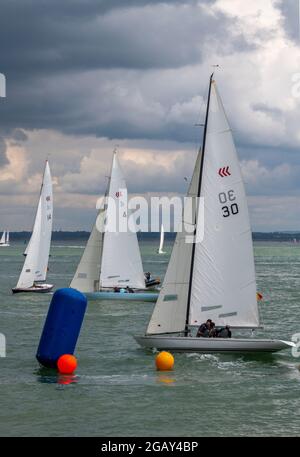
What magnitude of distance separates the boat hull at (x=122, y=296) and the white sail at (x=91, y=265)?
0.91m

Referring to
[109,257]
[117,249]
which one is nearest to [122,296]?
[109,257]

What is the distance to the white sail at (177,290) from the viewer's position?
36156 millimetres

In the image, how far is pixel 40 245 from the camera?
72.1m

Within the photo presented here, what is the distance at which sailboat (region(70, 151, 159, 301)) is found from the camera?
63906 millimetres

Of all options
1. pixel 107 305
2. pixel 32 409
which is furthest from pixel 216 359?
pixel 107 305

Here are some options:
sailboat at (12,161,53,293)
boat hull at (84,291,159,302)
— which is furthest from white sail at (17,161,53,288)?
boat hull at (84,291,159,302)

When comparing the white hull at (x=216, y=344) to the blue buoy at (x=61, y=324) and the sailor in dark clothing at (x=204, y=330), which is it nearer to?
the sailor in dark clothing at (x=204, y=330)

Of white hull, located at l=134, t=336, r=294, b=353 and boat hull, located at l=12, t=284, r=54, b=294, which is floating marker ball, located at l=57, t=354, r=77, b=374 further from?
boat hull, located at l=12, t=284, r=54, b=294

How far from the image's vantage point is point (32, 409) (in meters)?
27.0

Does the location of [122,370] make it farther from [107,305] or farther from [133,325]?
[107,305]

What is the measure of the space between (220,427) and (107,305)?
38446 millimetres

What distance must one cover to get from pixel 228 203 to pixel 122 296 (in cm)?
2974
